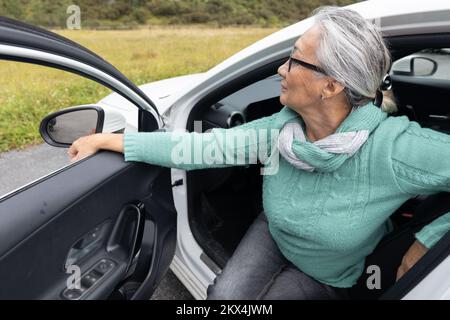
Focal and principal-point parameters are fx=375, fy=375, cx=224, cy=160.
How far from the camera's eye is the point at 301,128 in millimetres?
1415

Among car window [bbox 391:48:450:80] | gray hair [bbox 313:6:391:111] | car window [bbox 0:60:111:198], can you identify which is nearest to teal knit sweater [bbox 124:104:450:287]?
gray hair [bbox 313:6:391:111]

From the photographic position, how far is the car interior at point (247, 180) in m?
1.51

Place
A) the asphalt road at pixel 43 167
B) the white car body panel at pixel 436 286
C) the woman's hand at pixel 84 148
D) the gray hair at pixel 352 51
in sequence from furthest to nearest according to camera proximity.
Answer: the asphalt road at pixel 43 167 → the woman's hand at pixel 84 148 → the gray hair at pixel 352 51 → the white car body panel at pixel 436 286

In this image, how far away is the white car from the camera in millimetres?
1081

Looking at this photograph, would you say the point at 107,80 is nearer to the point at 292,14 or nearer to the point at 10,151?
the point at 10,151

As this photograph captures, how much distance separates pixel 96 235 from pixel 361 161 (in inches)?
38.6

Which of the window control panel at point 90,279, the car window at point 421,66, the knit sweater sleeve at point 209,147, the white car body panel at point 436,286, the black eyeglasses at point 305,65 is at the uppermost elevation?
the black eyeglasses at point 305,65

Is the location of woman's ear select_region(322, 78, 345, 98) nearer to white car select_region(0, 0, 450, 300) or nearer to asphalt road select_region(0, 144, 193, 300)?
white car select_region(0, 0, 450, 300)

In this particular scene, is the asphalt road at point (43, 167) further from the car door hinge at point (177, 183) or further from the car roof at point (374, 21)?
the car roof at point (374, 21)

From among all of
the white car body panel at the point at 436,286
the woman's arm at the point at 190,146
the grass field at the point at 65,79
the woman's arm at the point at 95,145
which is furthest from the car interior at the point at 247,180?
the grass field at the point at 65,79

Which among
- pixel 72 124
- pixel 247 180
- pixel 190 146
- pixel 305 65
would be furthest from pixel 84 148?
pixel 247 180

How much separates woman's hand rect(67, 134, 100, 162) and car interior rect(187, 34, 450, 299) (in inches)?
25.1

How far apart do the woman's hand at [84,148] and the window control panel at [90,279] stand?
0.41 meters
